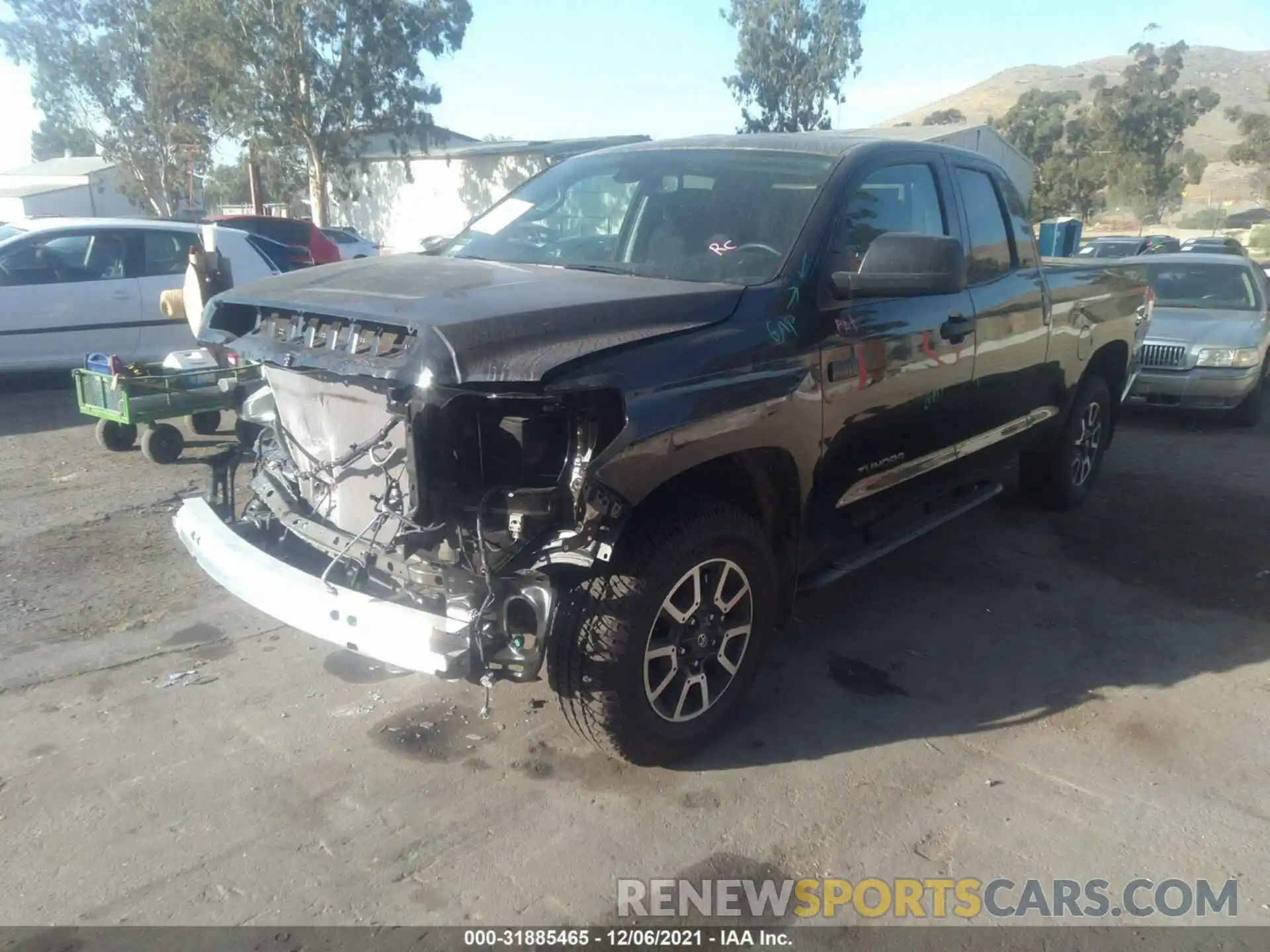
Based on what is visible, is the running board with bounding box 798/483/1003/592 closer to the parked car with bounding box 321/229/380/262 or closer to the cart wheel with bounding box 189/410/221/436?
the cart wheel with bounding box 189/410/221/436

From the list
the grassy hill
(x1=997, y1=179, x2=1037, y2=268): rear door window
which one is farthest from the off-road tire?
the grassy hill

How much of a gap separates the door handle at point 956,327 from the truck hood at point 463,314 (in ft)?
4.21

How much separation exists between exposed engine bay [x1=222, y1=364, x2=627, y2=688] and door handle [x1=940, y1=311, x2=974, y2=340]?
6.62 ft

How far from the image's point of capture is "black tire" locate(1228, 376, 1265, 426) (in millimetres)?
9172

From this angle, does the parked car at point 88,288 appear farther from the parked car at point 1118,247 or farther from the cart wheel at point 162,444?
the parked car at point 1118,247

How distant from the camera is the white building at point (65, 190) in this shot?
37375 millimetres

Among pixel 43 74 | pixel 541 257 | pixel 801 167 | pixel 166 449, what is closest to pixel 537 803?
pixel 541 257

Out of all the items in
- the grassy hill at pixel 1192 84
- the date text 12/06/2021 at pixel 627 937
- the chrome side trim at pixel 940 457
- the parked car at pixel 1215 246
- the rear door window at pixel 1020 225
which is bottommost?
the date text 12/06/2021 at pixel 627 937

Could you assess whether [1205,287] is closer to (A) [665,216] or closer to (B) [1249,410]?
(B) [1249,410]

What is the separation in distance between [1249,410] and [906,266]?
7.24 meters

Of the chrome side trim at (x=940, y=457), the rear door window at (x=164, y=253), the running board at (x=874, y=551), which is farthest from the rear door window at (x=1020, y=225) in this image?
the rear door window at (x=164, y=253)

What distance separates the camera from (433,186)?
33625 mm

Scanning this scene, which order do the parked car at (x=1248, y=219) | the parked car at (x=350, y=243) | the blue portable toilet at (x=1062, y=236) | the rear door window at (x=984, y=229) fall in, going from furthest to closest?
the parked car at (x=1248, y=219) → the parked car at (x=350, y=243) → the blue portable toilet at (x=1062, y=236) → the rear door window at (x=984, y=229)

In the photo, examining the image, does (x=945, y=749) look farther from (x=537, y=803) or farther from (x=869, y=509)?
(x=537, y=803)
